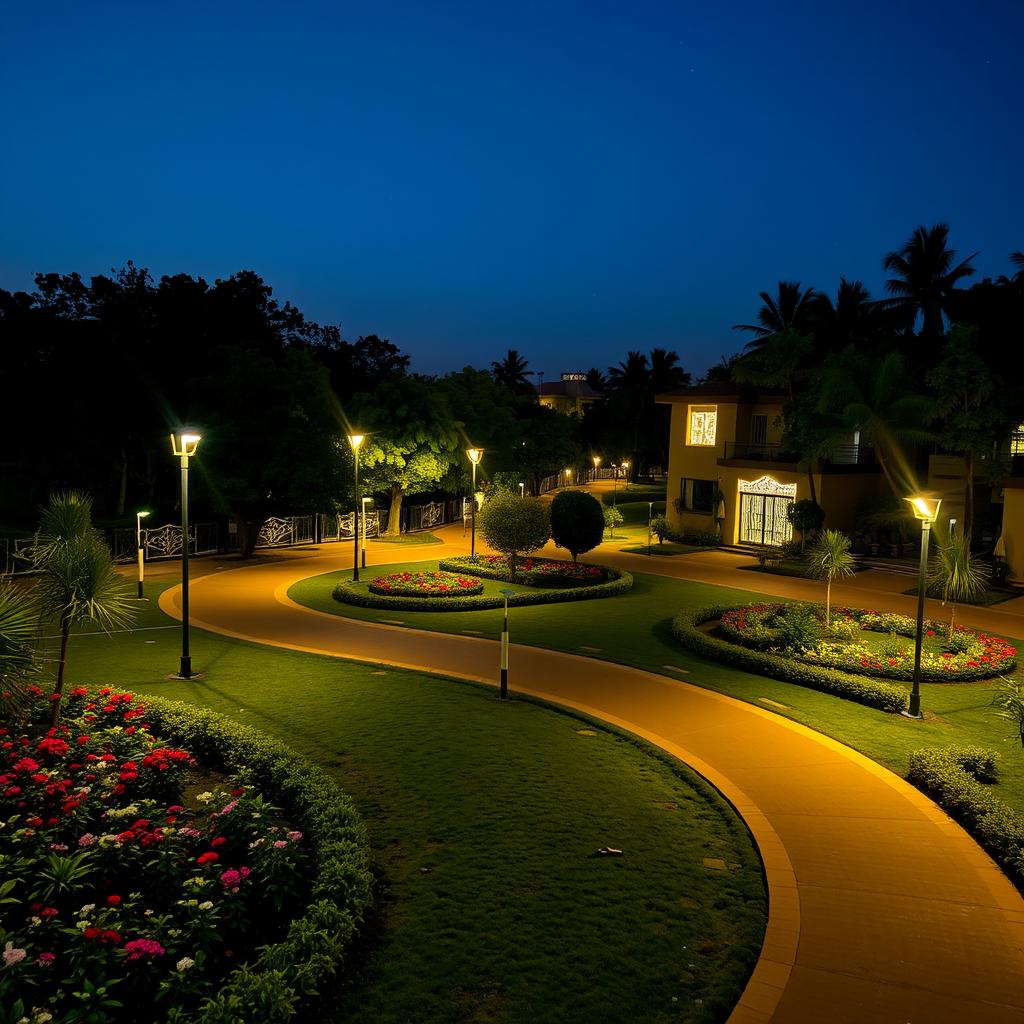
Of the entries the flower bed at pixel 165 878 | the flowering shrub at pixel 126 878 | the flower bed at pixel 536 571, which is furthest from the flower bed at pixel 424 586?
the flowering shrub at pixel 126 878

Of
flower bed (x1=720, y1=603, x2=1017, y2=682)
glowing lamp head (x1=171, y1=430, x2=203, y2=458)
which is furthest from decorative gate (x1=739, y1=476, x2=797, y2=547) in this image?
glowing lamp head (x1=171, y1=430, x2=203, y2=458)

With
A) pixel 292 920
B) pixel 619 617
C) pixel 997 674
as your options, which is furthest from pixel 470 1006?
pixel 619 617

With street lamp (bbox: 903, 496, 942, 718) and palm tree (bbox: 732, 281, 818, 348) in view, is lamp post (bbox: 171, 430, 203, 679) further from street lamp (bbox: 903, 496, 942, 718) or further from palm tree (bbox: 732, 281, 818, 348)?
palm tree (bbox: 732, 281, 818, 348)

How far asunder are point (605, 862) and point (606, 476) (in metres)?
96.6

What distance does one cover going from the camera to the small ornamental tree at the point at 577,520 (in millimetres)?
27234

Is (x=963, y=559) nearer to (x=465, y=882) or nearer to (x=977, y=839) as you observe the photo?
(x=977, y=839)

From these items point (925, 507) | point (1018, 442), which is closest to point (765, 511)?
point (1018, 442)

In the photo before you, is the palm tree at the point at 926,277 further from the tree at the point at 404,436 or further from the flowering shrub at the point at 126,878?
the flowering shrub at the point at 126,878

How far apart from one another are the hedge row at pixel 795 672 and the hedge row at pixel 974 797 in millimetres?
2507

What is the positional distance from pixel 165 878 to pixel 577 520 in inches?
811

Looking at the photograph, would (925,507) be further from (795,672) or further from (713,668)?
(713,668)

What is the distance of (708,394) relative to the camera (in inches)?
1497

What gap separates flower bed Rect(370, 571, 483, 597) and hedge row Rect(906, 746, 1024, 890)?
14.0 m

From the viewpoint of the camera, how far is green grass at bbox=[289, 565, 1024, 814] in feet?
40.8
